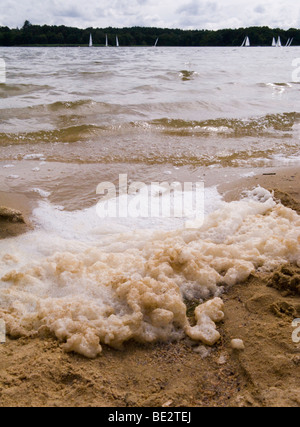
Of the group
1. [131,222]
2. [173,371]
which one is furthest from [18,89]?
[173,371]

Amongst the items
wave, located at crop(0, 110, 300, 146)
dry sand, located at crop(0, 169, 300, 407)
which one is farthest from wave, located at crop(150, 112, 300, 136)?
dry sand, located at crop(0, 169, 300, 407)

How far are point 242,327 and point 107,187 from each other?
9.75 feet

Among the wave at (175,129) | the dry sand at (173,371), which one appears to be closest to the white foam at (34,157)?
the wave at (175,129)

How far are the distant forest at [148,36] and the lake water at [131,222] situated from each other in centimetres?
7496

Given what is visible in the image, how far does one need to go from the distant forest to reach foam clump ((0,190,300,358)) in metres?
80.1

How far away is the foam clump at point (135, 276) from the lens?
225cm

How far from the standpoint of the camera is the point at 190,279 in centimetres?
276

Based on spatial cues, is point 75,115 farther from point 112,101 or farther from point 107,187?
point 107,187

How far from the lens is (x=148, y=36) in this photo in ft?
281

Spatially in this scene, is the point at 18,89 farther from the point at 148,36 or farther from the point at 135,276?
the point at 148,36

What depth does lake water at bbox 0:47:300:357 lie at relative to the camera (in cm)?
236

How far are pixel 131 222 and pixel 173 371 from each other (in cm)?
200

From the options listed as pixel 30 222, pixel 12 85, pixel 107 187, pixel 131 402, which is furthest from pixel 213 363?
pixel 12 85

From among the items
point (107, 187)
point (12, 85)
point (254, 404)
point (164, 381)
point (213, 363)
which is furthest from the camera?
point (12, 85)
